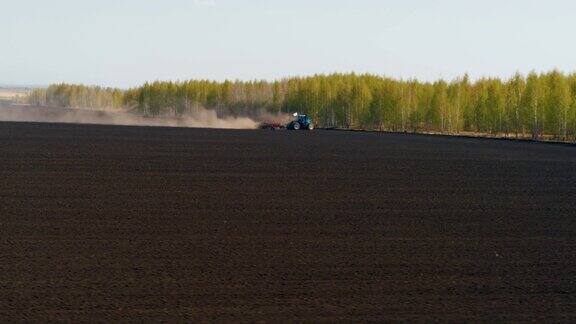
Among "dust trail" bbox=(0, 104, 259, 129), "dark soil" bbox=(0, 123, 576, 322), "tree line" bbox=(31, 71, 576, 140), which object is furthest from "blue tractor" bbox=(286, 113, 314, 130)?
"dark soil" bbox=(0, 123, 576, 322)

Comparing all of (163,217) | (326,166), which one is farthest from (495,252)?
(326,166)

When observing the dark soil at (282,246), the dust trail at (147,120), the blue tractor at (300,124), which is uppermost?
the dust trail at (147,120)

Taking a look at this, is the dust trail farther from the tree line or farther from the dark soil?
the dark soil

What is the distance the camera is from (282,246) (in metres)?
14.3

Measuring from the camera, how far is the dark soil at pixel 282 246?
402 inches

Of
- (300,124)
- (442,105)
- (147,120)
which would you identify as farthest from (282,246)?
(147,120)

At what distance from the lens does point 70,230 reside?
1564 centimetres

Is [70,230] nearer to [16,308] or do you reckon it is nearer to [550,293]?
[16,308]

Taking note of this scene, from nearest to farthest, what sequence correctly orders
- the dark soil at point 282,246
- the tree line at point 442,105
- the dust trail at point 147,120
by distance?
the dark soil at point 282,246 < the tree line at point 442,105 < the dust trail at point 147,120

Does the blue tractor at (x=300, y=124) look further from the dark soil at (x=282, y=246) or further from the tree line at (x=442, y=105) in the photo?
the dark soil at (x=282, y=246)

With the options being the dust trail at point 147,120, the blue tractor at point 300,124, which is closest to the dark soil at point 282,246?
the blue tractor at point 300,124

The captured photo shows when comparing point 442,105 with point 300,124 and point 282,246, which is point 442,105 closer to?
point 300,124

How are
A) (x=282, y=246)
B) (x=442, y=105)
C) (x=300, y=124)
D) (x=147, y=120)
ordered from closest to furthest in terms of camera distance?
(x=282, y=246), (x=300, y=124), (x=442, y=105), (x=147, y=120)

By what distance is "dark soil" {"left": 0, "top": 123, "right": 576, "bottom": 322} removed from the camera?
10.2 m
